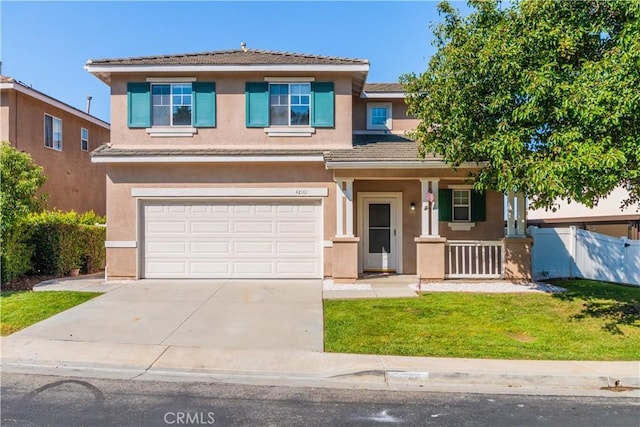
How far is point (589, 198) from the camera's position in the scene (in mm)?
7895

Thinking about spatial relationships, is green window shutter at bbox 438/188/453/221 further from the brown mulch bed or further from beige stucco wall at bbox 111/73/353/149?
the brown mulch bed

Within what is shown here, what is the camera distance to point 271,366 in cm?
643

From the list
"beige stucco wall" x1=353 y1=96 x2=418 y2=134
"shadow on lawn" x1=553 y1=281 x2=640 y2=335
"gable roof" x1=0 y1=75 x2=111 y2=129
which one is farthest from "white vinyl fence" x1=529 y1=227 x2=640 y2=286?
"gable roof" x1=0 y1=75 x2=111 y2=129

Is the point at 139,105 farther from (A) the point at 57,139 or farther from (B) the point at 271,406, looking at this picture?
(B) the point at 271,406

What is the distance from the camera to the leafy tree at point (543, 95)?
714 centimetres

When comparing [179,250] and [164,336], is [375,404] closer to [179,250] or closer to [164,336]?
[164,336]

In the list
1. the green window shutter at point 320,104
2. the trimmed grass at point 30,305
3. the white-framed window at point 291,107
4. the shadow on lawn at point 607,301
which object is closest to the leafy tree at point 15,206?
the trimmed grass at point 30,305

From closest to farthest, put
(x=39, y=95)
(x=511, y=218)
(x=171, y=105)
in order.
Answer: (x=511, y=218)
(x=171, y=105)
(x=39, y=95)

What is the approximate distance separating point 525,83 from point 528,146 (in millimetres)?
1244

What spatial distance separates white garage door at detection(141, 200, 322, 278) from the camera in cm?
1284

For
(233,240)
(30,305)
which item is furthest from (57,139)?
(30,305)

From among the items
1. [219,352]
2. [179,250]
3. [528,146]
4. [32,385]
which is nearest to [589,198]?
[528,146]

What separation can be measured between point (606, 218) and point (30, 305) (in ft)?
77.3

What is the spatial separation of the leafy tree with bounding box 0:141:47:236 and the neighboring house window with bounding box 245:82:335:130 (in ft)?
20.1
